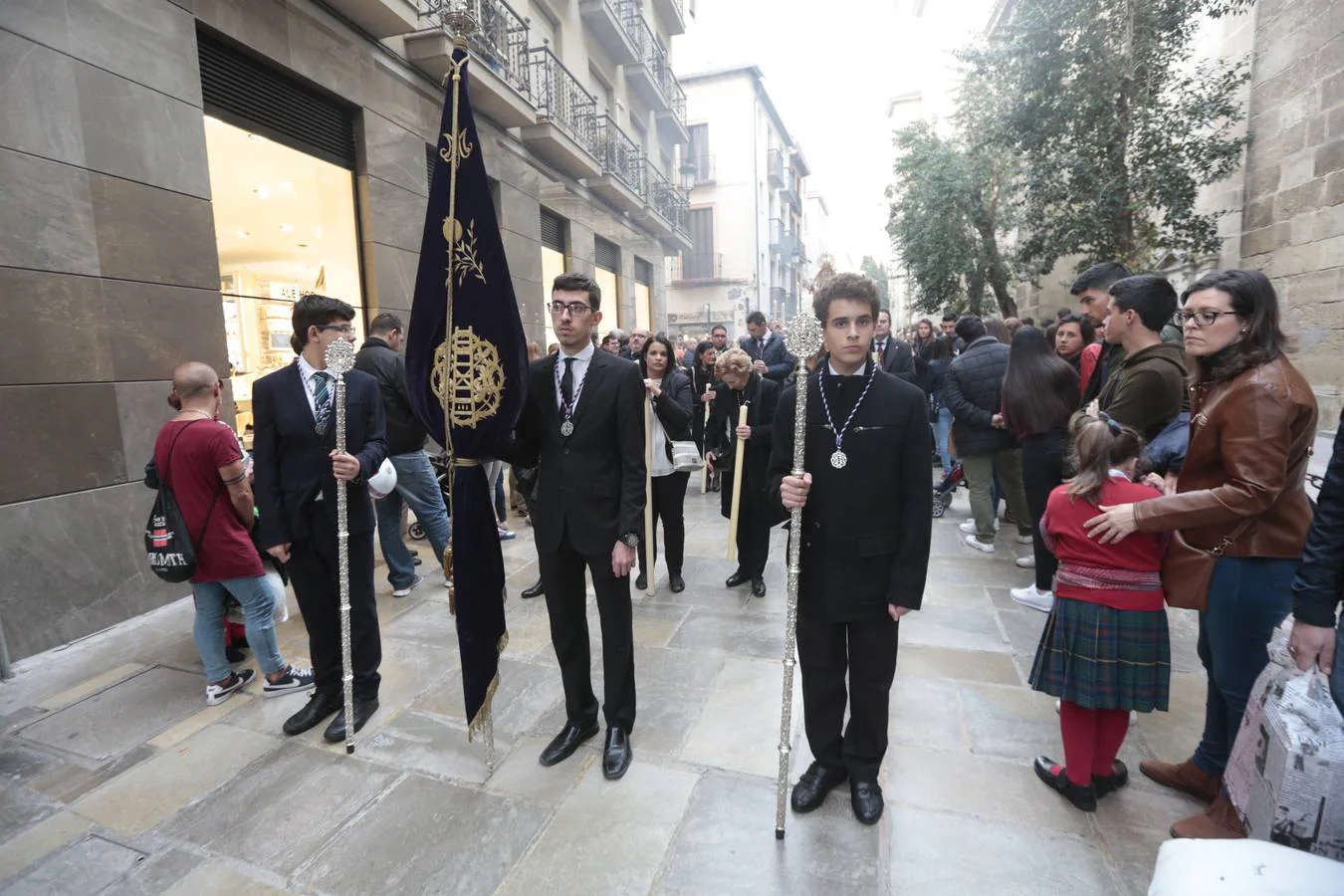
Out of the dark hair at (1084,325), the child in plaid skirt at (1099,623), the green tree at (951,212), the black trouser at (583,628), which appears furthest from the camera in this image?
the green tree at (951,212)

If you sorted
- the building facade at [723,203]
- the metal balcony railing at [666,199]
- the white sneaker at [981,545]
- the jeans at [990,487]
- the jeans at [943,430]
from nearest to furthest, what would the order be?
the jeans at [990,487] → the white sneaker at [981,545] → the jeans at [943,430] → the metal balcony railing at [666,199] → the building facade at [723,203]

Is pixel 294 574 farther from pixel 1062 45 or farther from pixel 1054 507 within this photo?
pixel 1062 45

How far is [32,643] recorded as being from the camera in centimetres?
392

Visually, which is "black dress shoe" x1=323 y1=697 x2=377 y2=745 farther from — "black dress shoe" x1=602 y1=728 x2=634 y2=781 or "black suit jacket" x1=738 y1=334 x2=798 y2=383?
"black suit jacket" x1=738 y1=334 x2=798 y2=383

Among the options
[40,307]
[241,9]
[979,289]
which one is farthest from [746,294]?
[40,307]

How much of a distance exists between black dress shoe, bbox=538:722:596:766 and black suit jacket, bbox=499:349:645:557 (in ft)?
2.85

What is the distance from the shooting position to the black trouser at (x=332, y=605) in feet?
10.3

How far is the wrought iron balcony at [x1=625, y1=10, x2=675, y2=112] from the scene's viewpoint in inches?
588

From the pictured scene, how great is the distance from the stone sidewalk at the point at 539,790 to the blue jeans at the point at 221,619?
0.22 meters

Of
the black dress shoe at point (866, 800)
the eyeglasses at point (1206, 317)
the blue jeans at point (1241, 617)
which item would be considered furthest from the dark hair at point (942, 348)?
the black dress shoe at point (866, 800)

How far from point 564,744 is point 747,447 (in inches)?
100

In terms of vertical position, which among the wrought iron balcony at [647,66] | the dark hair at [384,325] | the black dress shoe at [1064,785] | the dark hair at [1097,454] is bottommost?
the black dress shoe at [1064,785]

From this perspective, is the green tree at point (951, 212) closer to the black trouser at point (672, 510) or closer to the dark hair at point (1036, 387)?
the dark hair at point (1036, 387)

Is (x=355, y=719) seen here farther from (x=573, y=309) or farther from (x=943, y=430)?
(x=943, y=430)
